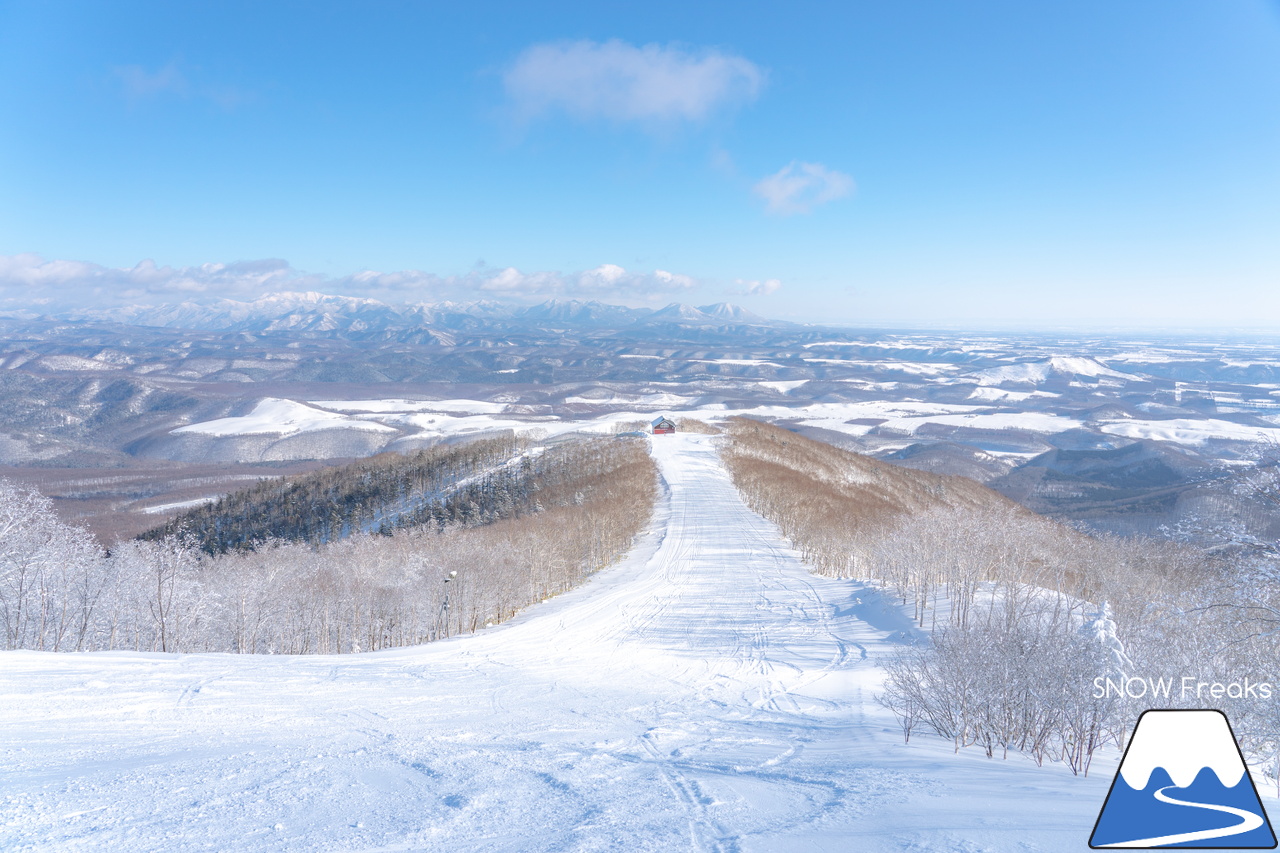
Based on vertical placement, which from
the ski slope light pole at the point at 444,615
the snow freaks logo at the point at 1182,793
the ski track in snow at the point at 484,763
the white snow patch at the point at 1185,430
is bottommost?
the white snow patch at the point at 1185,430

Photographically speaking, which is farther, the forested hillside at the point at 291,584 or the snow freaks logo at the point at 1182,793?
the forested hillside at the point at 291,584

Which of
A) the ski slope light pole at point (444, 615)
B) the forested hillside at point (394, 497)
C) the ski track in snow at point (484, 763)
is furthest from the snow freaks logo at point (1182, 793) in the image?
the forested hillside at point (394, 497)

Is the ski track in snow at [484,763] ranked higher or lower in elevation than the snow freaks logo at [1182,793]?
lower

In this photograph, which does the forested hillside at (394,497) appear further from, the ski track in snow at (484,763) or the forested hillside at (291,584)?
the ski track in snow at (484,763)

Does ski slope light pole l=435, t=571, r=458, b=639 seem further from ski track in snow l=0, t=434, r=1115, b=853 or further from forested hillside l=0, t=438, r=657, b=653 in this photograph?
ski track in snow l=0, t=434, r=1115, b=853

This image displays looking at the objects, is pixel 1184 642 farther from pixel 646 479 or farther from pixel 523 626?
pixel 646 479

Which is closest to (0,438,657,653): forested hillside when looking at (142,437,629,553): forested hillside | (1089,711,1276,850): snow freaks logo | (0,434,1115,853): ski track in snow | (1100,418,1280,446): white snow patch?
(142,437,629,553): forested hillside

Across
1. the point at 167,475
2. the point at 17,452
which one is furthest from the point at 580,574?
the point at 17,452
